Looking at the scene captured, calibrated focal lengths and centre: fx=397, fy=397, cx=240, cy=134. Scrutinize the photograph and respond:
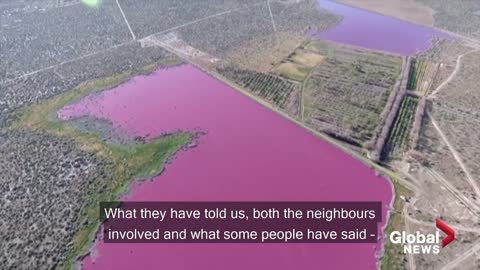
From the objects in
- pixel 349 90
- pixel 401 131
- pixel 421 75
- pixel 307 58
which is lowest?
pixel 401 131

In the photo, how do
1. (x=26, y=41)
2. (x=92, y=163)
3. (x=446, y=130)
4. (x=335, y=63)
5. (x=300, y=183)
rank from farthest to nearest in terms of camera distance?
(x=26, y=41)
(x=335, y=63)
(x=446, y=130)
(x=92, y=163)
(x=300, y=183)

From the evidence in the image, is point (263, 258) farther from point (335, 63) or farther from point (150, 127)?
point (335, 63)

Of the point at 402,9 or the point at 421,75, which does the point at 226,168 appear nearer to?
the point at 421,75

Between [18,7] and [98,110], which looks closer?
[98,110]

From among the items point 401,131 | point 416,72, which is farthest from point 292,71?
point 401,131

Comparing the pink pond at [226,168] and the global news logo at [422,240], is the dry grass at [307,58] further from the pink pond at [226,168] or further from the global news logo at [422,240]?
the global news logo at [422,240]

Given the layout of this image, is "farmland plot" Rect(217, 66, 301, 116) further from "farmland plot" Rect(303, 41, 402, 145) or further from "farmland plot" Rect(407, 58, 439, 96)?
"farmland plot" Rect(407, 58, 439, 96)

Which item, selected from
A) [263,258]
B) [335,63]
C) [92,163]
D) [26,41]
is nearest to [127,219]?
[92,163]
